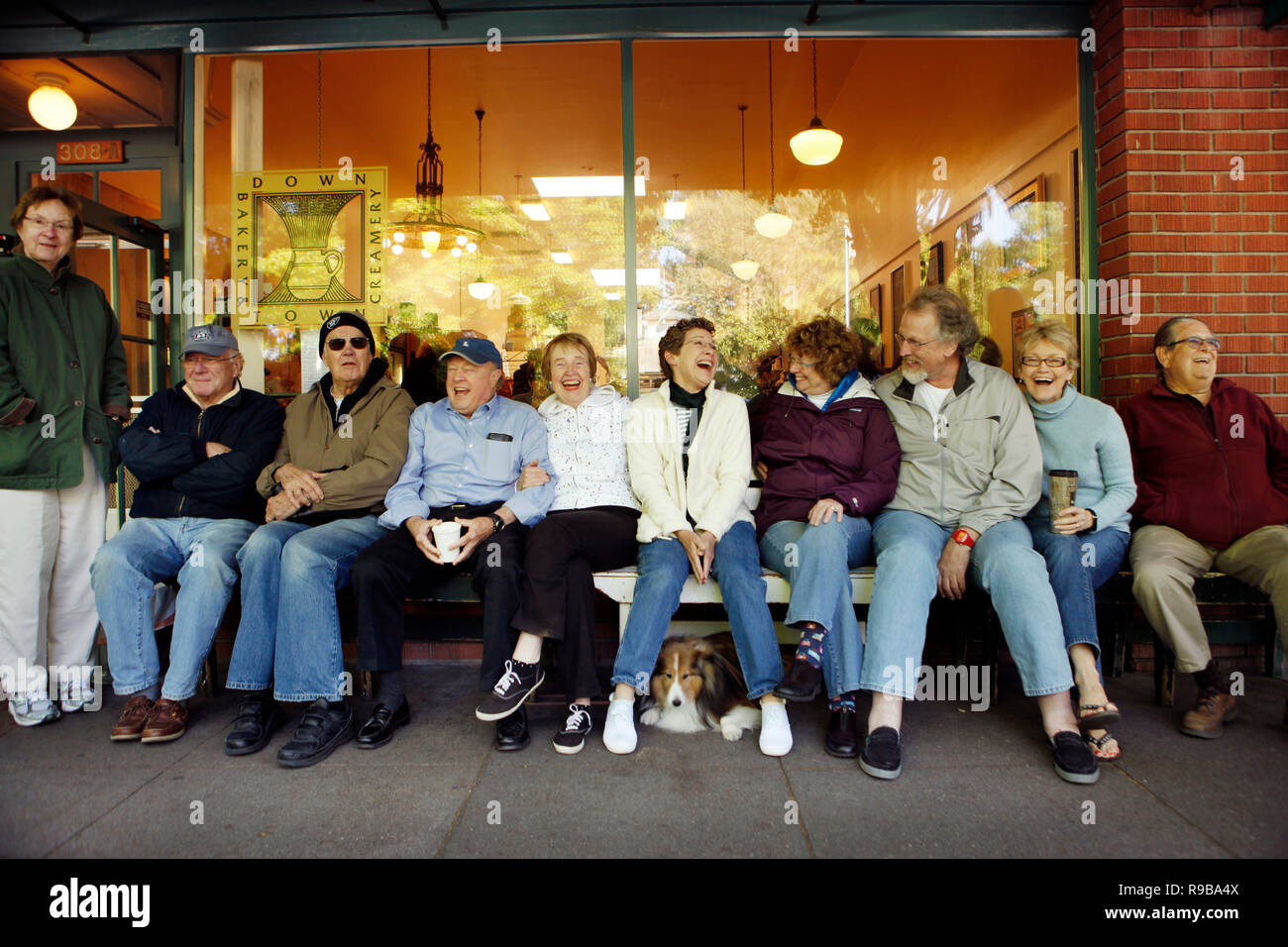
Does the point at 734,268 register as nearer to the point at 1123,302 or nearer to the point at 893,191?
the point at 893,191

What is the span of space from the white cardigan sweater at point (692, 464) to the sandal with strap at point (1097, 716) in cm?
138

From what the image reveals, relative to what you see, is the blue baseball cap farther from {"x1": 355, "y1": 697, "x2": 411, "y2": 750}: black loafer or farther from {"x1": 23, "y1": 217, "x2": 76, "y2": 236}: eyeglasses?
{"x1": 23, "y1": 217, "x2": 76, "y2": 236}: eyeglasses

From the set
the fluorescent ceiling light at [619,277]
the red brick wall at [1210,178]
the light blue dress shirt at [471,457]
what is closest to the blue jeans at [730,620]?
the light blue dress shirt at [471,457]

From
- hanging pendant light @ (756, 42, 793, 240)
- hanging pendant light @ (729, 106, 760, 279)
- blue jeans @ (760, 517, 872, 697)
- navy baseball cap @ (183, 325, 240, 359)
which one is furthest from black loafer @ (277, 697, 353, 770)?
hanging pendant light @ (756, 42, 793, 240)

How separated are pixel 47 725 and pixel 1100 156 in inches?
212

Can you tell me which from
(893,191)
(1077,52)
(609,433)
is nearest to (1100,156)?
(1077,52)

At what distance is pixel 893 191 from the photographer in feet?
25.2

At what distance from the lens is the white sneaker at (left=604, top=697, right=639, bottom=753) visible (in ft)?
8.89

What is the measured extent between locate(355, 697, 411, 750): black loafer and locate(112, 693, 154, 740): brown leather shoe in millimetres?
836

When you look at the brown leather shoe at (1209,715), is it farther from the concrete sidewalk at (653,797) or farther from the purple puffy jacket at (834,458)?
the purple puffy jacket at (834,458)

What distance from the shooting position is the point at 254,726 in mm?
2822

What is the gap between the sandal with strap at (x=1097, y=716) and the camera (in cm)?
262

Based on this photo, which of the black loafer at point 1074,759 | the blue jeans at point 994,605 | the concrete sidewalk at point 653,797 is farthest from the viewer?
the blue jeans at point 994,605

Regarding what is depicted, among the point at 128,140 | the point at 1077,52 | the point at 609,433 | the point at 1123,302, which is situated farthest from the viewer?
the point at 128,140
